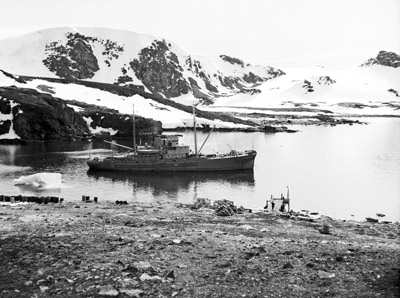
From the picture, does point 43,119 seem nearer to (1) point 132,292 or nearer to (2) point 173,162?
(2) point 173,162

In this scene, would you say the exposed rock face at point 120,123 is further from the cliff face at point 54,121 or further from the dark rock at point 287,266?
the dark rock at point 287,266

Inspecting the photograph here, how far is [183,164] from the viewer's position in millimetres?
67625

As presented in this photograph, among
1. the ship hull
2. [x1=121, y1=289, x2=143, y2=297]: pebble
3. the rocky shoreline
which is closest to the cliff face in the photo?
the ship hull

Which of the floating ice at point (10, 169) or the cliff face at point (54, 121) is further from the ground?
the cliff face at point (54, 121)

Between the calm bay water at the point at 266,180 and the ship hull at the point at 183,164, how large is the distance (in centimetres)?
158

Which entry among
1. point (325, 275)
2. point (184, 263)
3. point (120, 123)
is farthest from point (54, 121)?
point (325, 275)

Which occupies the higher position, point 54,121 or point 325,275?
point 54,121

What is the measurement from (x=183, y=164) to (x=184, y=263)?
174 feet

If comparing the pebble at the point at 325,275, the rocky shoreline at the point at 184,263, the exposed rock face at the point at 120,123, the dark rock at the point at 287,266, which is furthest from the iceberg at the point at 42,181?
the exposed rock face at the point at 120,123

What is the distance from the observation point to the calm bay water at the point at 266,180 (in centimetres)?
4422

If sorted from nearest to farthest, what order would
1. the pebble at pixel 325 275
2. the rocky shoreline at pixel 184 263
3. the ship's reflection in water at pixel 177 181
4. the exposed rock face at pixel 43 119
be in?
the rocky shoreline at pixel 184 263 < the pebble at pixel 325 275 < the ship's reflection in water at pixel 177 181 < the exposed rock face at pixel 43 119

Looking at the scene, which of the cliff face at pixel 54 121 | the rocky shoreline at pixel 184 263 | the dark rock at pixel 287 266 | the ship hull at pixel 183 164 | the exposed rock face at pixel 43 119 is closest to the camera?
the rocky shoreline at pixel 184 263

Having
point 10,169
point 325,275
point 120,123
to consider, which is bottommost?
point 10,169

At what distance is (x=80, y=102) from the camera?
486ft
